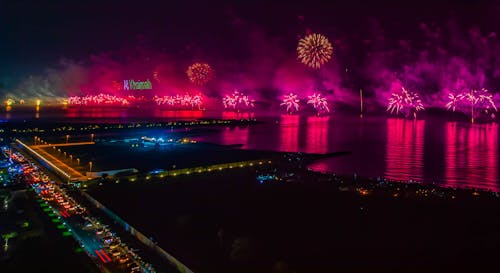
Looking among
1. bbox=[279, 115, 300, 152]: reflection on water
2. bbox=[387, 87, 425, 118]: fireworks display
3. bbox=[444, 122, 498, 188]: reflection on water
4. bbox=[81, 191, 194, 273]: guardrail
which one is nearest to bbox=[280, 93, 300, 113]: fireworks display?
bbox=[387, 87, 425, 118]: fireworks display

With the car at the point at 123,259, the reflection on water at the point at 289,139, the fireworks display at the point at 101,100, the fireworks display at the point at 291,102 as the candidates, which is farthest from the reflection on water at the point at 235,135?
the fireworks display at the point at 101,100

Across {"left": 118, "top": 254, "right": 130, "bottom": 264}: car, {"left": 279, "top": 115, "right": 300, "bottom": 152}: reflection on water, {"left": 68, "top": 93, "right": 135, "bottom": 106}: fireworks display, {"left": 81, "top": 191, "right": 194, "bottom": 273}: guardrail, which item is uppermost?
{"left": 68, "top": 93, "right": 135, "bottom": 106}: fireworks display

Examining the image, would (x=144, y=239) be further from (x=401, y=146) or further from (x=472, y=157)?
(x=401, y=146)

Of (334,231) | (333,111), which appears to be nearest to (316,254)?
(334,231)

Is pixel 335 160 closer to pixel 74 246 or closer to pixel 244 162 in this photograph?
pixel 244 162

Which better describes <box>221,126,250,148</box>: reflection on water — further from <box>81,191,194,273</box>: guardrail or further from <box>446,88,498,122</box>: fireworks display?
<box>446,88,498,122</box>: fireworks display

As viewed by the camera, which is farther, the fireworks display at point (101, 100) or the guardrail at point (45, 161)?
the fireworks display at point (101, 100)

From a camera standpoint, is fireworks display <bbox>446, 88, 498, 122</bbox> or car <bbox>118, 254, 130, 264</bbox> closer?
car <bbox>118, 254, 130, 264</bbox>

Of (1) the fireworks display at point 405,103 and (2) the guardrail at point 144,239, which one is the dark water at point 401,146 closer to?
(1) the fireworks display at point 405,103
